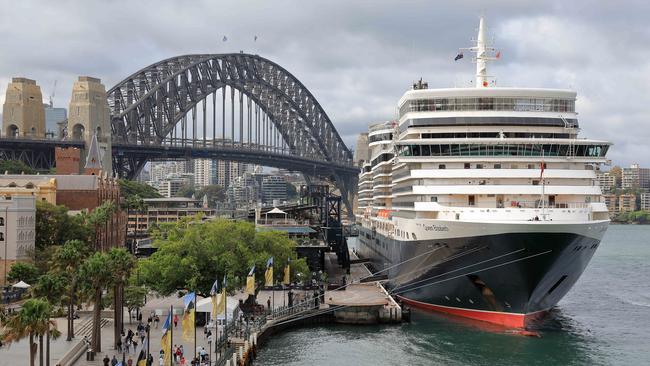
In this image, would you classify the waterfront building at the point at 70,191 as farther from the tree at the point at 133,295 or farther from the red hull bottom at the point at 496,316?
the red hull bottom at the point at 496,316

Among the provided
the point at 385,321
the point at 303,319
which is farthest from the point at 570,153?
the point at 303,319

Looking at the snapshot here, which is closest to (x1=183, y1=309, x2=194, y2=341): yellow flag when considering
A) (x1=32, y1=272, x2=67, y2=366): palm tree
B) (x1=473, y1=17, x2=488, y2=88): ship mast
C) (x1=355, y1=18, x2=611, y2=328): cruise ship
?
(x1=32, y1=272, x2=67, y2=366): palm tree

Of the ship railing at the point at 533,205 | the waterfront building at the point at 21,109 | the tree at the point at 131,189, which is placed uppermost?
the waterfront building at the point at 21,109

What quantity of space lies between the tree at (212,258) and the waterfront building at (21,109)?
232 ft

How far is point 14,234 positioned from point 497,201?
35190 millimetres

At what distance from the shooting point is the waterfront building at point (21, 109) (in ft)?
431

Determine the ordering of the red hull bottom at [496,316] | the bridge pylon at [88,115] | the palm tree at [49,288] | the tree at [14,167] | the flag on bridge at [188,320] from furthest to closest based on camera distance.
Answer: the bridge pylon at [88,115], the tree at [14,167], the red hull bottom at [496,316], the flag on bridge at [188,320], the palm tree at [49,288]

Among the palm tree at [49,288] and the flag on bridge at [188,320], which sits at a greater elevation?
the palm tree at [49,288]

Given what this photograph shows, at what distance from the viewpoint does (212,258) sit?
6375 centimetres

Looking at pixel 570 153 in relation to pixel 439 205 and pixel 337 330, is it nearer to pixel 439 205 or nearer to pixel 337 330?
pixel 439 205

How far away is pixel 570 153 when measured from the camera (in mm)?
55969

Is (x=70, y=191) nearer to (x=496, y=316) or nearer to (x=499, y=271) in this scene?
(x=496, y=316)

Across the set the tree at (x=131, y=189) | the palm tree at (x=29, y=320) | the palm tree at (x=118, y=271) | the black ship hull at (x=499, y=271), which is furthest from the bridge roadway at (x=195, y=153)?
the palm tree at (x=29, y=320)

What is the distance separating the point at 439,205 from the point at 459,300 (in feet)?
22.6
